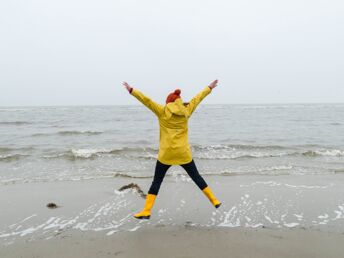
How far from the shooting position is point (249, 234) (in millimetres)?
4305

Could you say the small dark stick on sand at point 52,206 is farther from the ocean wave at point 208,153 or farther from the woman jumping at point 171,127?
the ocean wave at point 208,153

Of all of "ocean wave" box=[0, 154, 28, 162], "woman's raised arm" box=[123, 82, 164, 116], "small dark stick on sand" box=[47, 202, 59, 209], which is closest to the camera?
"woman's raised arm" box=[123, 82, 164, 116]

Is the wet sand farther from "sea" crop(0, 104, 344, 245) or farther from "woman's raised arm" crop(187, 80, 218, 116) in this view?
"woman's raised arm" crop(187, 80, 218, 116)

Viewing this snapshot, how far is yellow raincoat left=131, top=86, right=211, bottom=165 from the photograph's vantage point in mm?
4469

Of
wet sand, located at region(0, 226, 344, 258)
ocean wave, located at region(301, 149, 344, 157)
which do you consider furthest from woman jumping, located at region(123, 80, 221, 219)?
ocean wave, located at region(301, 149, 344, 157)

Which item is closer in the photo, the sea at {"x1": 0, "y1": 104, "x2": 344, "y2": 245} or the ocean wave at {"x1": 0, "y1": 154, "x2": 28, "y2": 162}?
the sea at {"x1": 0, "y1": 104, "x2": 344, "y2": 245}

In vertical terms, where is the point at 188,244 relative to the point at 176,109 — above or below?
below

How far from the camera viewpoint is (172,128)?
4.56 metres

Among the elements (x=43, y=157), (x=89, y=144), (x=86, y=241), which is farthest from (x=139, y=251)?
(x=89, y=144)

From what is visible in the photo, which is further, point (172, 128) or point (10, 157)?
point (10, 157)

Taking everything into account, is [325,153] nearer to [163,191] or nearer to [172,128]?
[163,191]

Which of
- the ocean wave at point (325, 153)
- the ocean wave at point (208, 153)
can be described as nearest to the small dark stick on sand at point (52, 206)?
the ocean wave at point (208, 153)

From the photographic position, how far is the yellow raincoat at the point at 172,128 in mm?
4469

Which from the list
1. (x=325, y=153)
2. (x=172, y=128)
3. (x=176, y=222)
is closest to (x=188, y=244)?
(x=176, y=222)
